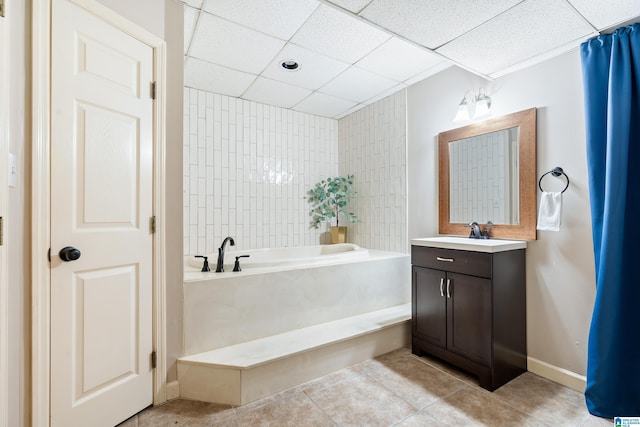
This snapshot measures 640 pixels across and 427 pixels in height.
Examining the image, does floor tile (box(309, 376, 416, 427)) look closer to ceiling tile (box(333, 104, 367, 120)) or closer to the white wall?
the white wall

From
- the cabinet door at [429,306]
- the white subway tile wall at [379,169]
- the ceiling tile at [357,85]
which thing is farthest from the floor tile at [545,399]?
the ceiling tile at [357,85]

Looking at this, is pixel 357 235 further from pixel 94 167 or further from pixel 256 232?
pixel 94 167

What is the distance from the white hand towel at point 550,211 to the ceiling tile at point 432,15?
1.22 metres

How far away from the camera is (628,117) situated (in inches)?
63.6

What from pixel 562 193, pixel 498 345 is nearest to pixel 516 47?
pixel 562 193

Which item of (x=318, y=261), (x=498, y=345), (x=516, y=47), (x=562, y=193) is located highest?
(x=516, y=47)

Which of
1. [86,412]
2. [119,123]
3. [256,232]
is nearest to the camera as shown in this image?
[86,412]

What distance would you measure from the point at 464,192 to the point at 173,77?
243 cm

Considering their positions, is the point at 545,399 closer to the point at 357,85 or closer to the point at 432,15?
the point at 432,15

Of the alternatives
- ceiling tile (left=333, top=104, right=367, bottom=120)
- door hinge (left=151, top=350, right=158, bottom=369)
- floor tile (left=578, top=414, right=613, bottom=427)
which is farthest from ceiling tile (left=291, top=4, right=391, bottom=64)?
floor tile (left=578, top=414, right=613, bottom=427)

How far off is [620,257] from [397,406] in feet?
4.96

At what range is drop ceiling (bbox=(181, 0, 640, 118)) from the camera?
1591mm

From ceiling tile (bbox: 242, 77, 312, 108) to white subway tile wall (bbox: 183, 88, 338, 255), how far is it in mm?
139

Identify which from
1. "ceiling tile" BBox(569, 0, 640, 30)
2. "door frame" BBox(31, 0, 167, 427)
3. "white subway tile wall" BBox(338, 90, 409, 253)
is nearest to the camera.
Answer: "door frame" BBox(31, 0, 167, 427)
